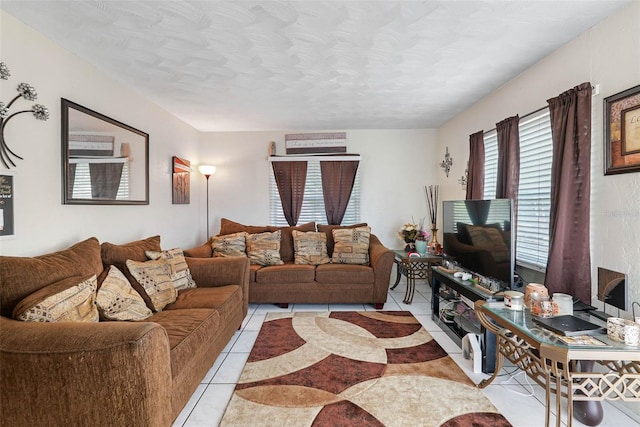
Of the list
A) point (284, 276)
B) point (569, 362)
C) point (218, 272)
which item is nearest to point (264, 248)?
point (284, 276)

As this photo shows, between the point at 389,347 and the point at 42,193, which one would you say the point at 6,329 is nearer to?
the point at 42,193

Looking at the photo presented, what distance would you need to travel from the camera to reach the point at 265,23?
6.37ft

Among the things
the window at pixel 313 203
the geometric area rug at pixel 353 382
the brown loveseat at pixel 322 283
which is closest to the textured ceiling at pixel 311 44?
the window at pixel 313 203

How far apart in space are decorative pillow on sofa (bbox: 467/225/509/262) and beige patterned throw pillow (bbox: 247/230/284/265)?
7.50ft

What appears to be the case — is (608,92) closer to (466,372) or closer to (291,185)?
(466,372)

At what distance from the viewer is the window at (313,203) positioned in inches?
186

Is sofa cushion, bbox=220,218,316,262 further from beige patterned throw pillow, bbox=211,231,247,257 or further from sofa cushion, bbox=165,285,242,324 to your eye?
sofa cushion, bbox=165,285,242,324

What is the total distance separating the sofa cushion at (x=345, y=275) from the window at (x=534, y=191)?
60.1 inches

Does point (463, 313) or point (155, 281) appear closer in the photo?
point (155, 281)

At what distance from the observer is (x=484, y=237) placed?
101 inches

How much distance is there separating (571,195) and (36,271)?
338cm

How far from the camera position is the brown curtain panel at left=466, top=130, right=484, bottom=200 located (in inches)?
130

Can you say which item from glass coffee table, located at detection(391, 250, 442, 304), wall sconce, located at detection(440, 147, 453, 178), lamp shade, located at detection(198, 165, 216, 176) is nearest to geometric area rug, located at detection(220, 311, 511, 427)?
glass coffee table, located at detection(391, 250, 442, 304)

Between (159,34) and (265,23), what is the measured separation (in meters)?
0.77
